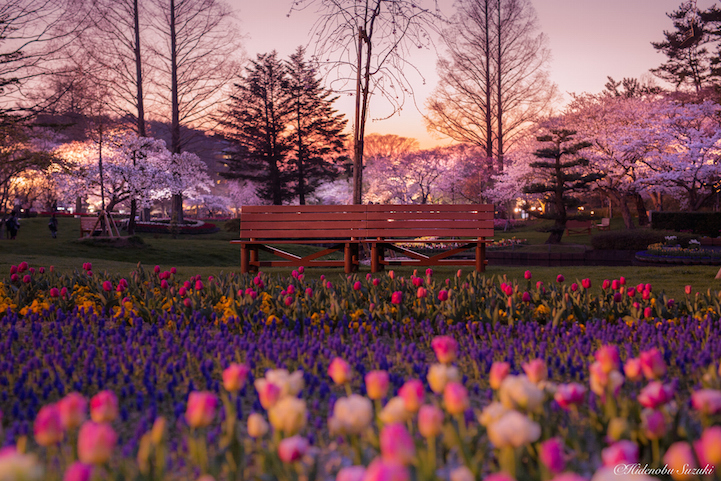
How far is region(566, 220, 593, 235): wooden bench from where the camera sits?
31.8 m

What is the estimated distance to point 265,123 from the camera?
3772cm

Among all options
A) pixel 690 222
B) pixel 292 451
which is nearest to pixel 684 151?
pixel 690 222

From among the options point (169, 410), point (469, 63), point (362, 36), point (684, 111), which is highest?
point (469, 63)

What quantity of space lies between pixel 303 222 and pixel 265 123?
99.4ft

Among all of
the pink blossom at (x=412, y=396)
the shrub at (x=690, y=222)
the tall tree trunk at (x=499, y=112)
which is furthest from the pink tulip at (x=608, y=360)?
the tall tree trunk at (x=499, y=112)

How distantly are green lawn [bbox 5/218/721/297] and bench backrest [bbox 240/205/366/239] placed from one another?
0.71 metres

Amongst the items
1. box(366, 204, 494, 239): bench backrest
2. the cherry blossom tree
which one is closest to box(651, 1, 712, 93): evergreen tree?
the cherry blossom tree

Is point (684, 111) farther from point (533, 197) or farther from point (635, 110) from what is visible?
point (533, 197)

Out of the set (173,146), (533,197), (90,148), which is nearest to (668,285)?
(173,146)

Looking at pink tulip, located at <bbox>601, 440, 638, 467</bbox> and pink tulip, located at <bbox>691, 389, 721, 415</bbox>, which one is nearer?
pink tulip, located at <bbox>601, 440, 638, 467</bbox>

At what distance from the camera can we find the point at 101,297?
18.0 feet

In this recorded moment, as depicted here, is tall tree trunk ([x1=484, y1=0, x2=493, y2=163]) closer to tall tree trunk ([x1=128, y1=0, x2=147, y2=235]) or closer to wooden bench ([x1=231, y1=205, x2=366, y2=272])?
tall tree trunk ([x1=128, y1=0, x2=147, y2=235])

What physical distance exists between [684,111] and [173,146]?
92.6 feet

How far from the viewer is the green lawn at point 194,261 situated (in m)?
8.20
